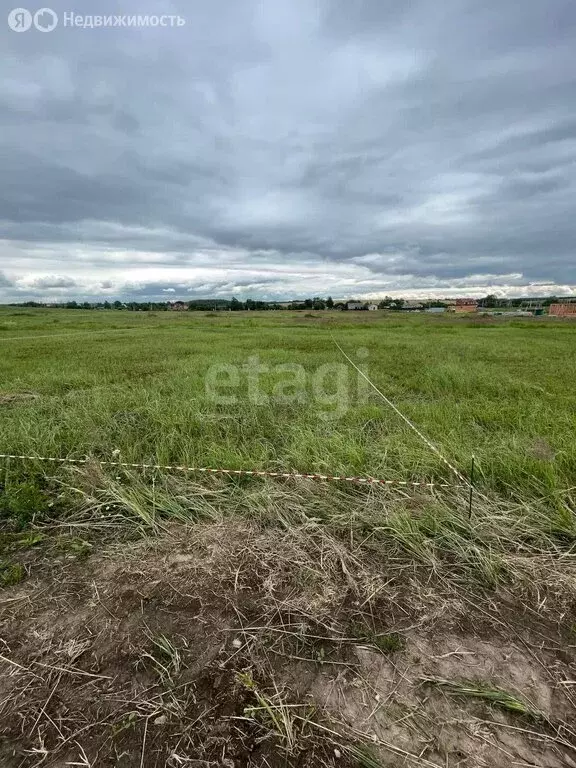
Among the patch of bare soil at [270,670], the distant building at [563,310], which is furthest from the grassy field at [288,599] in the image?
the distant building at [563,310]

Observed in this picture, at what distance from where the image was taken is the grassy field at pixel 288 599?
4.66ft

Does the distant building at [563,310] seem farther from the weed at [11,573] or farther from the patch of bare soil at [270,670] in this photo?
the weed at [11,573]

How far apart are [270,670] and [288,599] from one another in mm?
412

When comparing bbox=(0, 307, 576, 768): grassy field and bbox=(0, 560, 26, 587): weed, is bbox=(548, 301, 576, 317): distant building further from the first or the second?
bbox=(0, 560, 26, 587): weed

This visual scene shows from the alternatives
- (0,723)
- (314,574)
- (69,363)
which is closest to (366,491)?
(314,574)

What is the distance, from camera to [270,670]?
166cm

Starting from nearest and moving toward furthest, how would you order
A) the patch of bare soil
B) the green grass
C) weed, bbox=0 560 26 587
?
the patch of bare soil
weed, bbox=0 560 26 587
the green grass

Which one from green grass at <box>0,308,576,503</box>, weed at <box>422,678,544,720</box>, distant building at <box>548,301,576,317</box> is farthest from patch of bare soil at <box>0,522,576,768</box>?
distant building at <box>548,301,576,317</box>

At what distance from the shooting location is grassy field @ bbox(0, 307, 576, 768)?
4.66 ft

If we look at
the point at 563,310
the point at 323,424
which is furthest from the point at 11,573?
the point at 563,310

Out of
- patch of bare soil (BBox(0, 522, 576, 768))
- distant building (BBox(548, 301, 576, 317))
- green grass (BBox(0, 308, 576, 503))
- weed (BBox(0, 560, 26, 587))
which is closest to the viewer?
patch of bare soil (BBox(0, 522, 576, 768))

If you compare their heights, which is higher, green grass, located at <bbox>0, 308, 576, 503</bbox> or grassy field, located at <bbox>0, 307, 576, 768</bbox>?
green grass, located at <bbox>0, 308, 576, 503</bbox>

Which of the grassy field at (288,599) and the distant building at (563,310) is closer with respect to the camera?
the grassy field at (288,599)

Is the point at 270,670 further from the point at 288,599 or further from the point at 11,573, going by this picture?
the point at 11,573
